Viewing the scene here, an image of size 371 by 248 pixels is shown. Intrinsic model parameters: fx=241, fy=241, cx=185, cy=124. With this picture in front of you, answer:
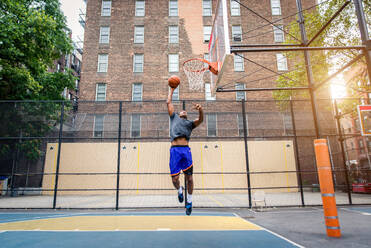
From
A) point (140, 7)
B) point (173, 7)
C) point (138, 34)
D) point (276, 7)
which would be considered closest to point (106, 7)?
point (140, 7)

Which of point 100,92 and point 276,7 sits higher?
point 276,7

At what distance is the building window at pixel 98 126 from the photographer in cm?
869

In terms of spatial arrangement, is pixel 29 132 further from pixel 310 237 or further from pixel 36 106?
pixel 310 237

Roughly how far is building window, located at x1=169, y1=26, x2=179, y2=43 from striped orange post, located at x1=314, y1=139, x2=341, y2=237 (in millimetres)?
16634

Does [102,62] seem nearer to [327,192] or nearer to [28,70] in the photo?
[28,70]

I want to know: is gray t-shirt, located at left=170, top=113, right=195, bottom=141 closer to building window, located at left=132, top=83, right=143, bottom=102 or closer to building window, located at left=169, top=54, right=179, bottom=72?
building window, located at left=132, top=83, right=143, bottom=102

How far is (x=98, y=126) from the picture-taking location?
8.71 m

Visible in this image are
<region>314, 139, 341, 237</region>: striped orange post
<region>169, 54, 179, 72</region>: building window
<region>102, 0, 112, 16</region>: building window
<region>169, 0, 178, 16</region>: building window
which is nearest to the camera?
<region>314, 139, 341, 237</region>: striped orange post

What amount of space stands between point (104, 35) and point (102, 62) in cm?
234

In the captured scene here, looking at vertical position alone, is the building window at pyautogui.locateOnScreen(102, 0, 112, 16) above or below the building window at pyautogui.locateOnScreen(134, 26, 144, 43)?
above

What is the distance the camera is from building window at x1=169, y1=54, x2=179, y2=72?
18781 millimetres

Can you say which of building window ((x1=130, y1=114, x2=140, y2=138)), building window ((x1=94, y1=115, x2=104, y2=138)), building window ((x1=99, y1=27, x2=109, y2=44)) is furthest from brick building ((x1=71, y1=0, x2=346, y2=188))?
building window ((x1=94, y1=115, x2=104, y2=138))

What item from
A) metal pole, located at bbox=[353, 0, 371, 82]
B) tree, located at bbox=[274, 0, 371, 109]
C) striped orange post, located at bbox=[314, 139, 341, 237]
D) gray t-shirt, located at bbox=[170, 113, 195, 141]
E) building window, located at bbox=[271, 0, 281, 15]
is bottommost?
striped orange post, located at bbox=[314, 139, 341, 237]

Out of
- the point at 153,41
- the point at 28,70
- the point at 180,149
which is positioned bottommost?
the point at 180,149
